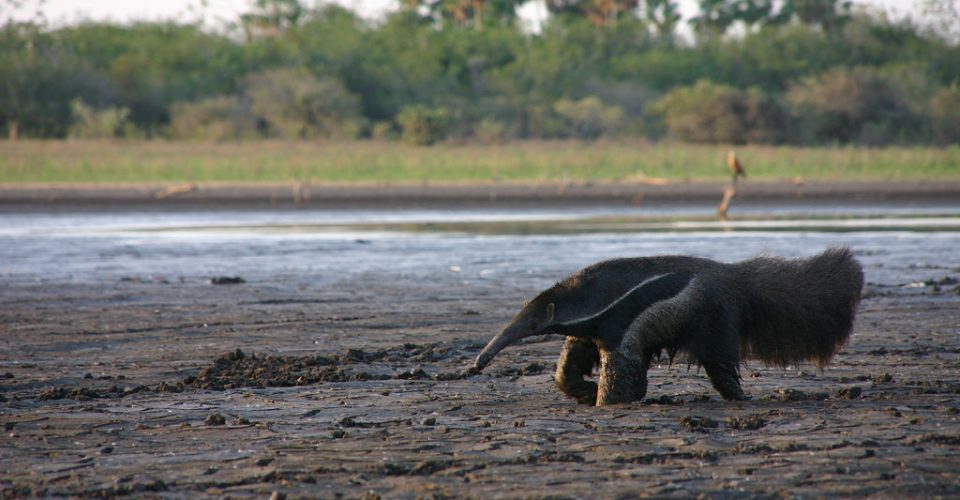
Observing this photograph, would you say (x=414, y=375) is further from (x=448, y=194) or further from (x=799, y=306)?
(x=448, y=194)

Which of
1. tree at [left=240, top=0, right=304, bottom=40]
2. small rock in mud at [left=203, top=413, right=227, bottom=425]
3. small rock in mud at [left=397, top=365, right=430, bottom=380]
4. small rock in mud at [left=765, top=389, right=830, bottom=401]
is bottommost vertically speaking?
small rock in mud at [left=397, top=365, right=430, bottom=380]

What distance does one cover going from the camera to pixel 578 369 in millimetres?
7027

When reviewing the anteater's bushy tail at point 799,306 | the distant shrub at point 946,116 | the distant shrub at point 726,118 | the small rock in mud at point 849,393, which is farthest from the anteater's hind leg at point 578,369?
the distant shrub at point 946,116

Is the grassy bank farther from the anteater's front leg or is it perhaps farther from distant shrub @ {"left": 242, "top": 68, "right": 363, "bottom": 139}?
the anteater's front leg

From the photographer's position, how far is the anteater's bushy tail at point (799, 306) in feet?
23.0

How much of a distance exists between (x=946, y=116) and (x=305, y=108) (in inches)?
1003

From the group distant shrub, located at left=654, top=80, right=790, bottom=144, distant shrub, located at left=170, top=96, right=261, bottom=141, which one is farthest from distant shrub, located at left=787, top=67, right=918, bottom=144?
distant shrub, located at left=170, top=96, right=261, bottom=141

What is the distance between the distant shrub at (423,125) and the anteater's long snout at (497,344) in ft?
125

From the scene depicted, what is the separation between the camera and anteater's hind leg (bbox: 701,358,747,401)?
6.81 metres

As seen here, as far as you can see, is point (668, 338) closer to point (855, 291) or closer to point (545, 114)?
point (855, 291)

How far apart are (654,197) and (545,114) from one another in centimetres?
1898

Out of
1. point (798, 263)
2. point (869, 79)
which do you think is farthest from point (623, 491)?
point (869, 79)

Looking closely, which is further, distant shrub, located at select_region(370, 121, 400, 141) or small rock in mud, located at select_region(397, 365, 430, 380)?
distant shrub, located at select_region(370, 121, 400, 141)

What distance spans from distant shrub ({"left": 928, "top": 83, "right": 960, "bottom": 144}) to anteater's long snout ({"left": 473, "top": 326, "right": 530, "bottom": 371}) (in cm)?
4661
